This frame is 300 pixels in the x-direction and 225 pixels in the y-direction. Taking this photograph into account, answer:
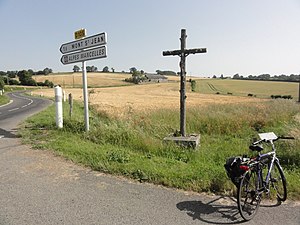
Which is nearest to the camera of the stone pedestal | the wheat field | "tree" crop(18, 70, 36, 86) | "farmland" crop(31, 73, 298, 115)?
the stone pedestal

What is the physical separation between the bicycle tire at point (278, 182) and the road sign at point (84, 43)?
222 inches

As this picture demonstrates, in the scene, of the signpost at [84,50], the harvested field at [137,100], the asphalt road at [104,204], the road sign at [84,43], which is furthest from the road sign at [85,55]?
the harvested field at [137,100]

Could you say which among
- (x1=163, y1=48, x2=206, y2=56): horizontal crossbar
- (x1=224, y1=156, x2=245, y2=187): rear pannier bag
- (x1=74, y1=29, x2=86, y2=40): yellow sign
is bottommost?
(x1=224, y1=156, x2=245, y2=187): rear pannier bag

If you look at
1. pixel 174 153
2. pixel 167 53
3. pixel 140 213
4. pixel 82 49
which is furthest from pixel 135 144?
pixel 82 49

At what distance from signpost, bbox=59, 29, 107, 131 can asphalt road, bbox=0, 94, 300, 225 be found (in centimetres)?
366

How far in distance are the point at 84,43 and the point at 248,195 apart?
6.64m

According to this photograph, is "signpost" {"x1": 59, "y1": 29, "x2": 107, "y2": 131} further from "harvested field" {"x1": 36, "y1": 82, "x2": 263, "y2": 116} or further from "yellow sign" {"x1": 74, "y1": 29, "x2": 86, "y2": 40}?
"harvested field" {"x1": 36, "y1": 82, "x2": 263, "y2": 116}

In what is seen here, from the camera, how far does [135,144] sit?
6.30m

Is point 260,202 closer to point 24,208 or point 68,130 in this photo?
point 24,208

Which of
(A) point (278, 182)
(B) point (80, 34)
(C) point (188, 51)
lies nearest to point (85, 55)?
(B) point (80, 34)

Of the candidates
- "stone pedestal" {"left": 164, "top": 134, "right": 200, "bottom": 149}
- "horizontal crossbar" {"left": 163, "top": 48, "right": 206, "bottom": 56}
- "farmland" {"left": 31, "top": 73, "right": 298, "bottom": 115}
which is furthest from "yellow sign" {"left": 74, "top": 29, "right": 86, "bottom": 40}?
"farmland" {"left": 31, "top": 73, "right": 298, "bottom": 115}

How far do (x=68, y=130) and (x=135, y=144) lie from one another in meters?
3.05

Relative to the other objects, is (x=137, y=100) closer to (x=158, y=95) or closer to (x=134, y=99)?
(x=134, y=99)

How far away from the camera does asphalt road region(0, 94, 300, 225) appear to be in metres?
3.00
